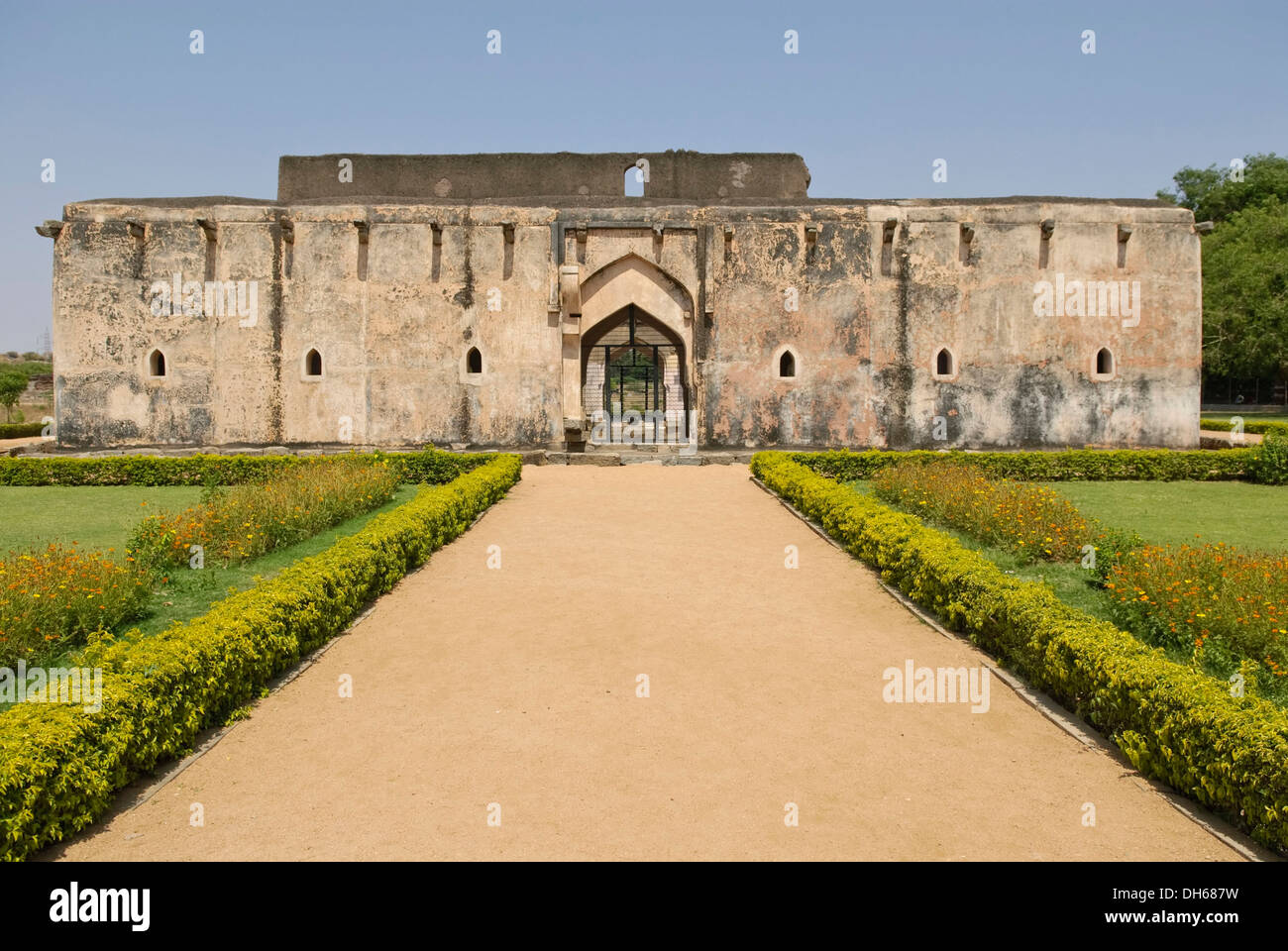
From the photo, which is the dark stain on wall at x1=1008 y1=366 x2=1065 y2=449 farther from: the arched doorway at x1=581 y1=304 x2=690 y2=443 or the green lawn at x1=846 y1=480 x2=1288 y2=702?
the arched doorway at x1=581 y1=304 x2=690 y2=443

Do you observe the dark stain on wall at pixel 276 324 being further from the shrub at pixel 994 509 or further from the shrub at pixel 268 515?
the shrub at pixel 994 509

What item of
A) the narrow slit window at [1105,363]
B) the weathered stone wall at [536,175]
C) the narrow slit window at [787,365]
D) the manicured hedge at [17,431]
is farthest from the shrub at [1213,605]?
the manicured hedge at [17,431]

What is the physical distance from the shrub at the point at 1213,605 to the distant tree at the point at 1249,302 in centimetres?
2957

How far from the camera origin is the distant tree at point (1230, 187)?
43719mm

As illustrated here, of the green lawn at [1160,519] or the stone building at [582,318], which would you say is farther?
the stone building at [582,318]

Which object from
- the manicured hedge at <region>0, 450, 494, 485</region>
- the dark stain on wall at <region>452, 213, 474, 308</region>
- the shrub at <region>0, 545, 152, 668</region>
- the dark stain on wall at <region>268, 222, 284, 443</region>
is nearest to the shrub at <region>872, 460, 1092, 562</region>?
the manicured hedge at <region>0, 450, 494, 485</region>

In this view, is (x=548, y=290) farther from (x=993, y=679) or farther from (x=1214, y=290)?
(x=1214, y=290)

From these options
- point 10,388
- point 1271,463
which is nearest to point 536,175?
point 1271,463

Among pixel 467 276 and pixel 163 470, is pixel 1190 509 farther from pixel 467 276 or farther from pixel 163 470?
pixel 163 470

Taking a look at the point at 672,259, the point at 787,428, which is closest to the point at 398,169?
the point at 672,259

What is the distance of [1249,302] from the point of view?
33.3 m

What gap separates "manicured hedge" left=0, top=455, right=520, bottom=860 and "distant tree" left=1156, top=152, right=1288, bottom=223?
46172 mm

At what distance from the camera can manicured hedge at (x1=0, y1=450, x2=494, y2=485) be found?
54.2 feet

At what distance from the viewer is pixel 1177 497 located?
574 inches
